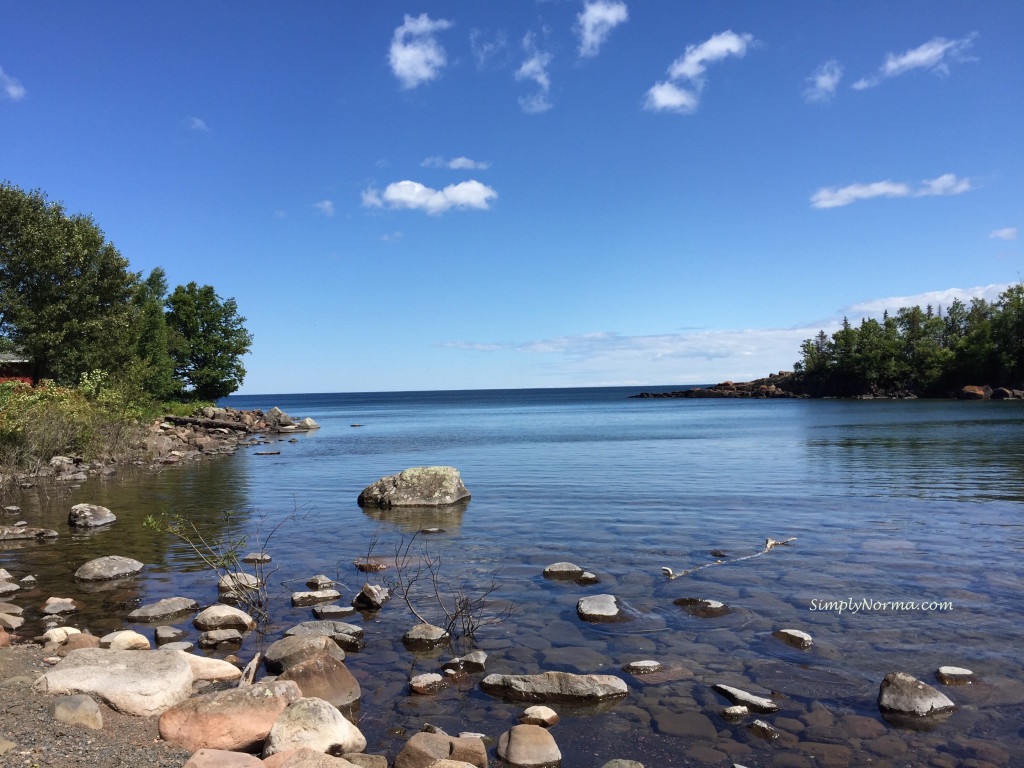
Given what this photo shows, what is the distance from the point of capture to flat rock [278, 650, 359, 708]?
7.56 metres

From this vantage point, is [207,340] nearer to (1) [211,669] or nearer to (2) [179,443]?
(2) [179,443]

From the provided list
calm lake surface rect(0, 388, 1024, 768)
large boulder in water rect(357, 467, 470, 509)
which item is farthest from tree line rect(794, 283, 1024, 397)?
large boulder in water rect(357, 467, 470, 509)

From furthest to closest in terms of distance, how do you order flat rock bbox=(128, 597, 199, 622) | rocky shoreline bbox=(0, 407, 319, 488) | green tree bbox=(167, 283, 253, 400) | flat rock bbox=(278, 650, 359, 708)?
green tree bbox=(167, 283, 253, 400) < rocky shoreline bbox=(0, 407, 319, 488) < flat rock bbox=(128, 597, 199, 622) < flat rock bbox=(278, 650, 359, 708)

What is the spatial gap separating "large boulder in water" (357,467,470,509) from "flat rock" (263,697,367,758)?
15.0 m

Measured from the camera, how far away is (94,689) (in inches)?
264

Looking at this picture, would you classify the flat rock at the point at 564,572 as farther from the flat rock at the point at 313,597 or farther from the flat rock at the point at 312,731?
the flat rock at the point at 312,731

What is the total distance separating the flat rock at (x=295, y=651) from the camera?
8359 mm

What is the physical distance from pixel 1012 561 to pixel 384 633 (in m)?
11.8

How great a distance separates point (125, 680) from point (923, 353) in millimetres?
137067

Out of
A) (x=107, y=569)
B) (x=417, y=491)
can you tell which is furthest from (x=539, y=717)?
(x=417, y=491)

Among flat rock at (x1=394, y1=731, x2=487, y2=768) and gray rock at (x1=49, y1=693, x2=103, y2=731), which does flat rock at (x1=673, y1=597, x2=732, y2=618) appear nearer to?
flat rock at (x1=394, y1=731, x2=487, y2=768)

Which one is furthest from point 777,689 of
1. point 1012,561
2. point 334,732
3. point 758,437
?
point 758,437

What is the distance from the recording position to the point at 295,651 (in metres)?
8.45

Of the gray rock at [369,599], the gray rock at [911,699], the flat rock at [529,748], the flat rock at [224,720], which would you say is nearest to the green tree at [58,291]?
the gray rock at [369,599]
